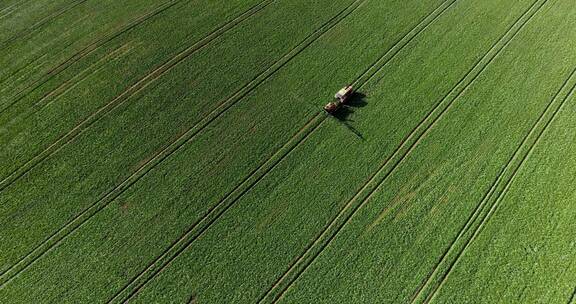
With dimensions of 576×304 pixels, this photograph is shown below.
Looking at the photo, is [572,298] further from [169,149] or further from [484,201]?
[169,149]

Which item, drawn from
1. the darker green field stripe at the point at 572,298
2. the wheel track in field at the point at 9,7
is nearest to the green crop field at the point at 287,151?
the darker green field stripe at the point at 572,298

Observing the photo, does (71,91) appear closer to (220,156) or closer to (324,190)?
(220,156)

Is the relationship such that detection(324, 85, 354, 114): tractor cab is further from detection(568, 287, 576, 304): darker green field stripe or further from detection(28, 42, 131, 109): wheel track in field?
detection(568, 287, 576, 304): darker green field stripe

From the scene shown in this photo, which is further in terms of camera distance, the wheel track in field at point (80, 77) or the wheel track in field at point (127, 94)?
the wheel track in field at point (80, 77)

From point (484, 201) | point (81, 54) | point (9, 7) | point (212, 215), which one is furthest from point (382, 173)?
point (9, 7)

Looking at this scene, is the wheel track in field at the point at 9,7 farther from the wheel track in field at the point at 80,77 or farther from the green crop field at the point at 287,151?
the wheel track in field at the point at 80,77

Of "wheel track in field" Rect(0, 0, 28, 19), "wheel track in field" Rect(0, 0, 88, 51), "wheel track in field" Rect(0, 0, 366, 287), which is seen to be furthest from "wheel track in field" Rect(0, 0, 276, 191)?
"wheel track in field" Rect(0, 0, 28, 19)
